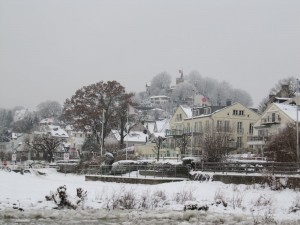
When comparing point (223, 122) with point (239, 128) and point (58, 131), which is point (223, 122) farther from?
point (58, 131)

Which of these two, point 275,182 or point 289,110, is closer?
point 275,182

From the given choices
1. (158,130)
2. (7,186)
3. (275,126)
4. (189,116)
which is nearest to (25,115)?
(158,130)

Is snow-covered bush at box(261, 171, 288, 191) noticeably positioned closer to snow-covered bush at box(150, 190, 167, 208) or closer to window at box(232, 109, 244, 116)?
snow-covered bush at box(150, 190, 167, 208)

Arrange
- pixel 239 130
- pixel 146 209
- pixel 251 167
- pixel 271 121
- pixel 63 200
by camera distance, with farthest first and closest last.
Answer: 1. pixel 239 130
2. pixel 271 121
3. pixel 251 167
4. pixel 146 209
5. pixel 63 200

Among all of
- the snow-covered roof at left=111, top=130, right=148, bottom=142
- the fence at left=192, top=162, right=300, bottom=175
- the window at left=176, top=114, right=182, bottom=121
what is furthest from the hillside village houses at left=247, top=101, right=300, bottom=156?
the snow-covered roof at left=111, top=130, right=148, bottom=142

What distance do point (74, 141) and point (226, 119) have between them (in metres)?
55.7

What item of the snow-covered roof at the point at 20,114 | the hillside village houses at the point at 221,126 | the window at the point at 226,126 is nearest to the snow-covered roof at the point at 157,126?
the hillside village houses at the point at 221,126

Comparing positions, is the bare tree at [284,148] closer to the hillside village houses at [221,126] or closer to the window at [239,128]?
the hillside village houses at [221,126]

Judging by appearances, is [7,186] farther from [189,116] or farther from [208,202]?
[189,116]

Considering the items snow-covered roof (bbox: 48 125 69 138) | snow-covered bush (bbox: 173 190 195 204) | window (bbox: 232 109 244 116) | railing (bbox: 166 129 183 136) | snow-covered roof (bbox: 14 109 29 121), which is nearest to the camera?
snow-covered bush (bbox: 173 190 195 204)

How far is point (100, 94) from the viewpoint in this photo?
7088 cm

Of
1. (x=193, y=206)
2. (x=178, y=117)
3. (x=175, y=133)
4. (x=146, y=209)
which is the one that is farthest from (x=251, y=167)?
(x=178, y=117)

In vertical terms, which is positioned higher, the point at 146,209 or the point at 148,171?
the point at 148,171

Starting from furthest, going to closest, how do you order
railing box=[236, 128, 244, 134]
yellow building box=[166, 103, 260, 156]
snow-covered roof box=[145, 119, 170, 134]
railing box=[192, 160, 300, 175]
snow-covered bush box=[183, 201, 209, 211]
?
snow-covered roof box=[145, 119, 170, 134] → railing box=[236, 128, 244, 134] → yellow building box=[166, 103, 260, 156] → railing box=[192, 160, 300, 175] → snow-covered bush box=[183, 201, 209, 211]
